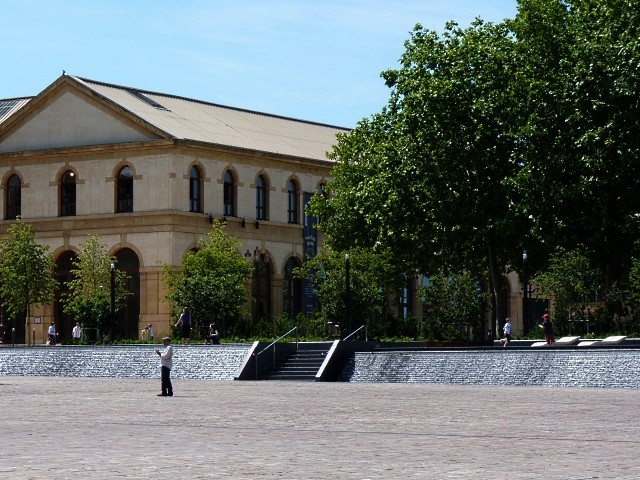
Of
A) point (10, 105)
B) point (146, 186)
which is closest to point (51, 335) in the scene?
point (146, 186)

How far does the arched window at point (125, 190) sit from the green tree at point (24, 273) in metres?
4.49

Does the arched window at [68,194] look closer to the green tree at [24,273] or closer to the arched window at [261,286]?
the green tree at [24,273]

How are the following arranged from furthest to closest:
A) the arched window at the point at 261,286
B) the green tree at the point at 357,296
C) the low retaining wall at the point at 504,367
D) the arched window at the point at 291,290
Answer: the arched window at the point at 291,290, the arched window at the point at 261,286, the green tree at the point at 357,296, the low retaining wall at the point at 504,367

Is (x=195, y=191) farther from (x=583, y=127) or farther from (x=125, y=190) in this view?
(x=583, y=127)

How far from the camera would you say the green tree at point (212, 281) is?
64.4 m

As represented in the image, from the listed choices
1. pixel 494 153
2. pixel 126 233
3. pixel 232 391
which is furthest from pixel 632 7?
pixel 126 233

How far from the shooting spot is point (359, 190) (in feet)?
228

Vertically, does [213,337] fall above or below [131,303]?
below

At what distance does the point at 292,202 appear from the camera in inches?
3312

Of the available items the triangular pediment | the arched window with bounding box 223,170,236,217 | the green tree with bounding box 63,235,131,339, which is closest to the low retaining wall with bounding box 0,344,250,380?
the green tree with bounding box 63,235,131,339

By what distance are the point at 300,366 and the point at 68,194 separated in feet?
112

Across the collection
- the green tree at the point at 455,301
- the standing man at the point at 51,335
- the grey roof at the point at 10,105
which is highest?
the grey roof at the point at 10,105

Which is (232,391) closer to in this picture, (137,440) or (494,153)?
(137,440)

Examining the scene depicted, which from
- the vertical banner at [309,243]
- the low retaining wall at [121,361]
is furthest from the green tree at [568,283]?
the vertical banner at [309,243]
